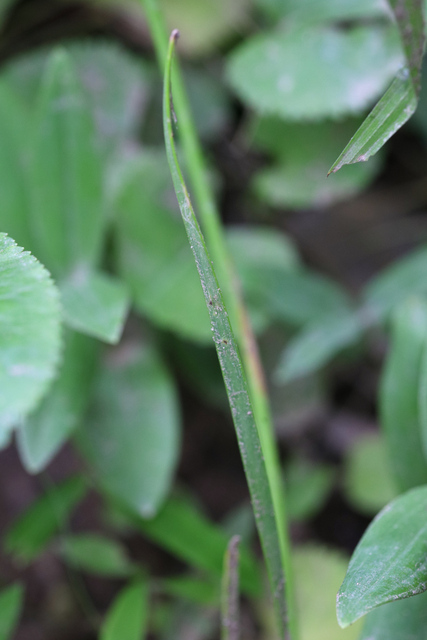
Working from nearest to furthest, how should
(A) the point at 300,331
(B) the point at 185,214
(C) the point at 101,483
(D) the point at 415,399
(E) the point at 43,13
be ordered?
(B) the point at 185,214 → (D) the point at 415,399 → (C) the point at 101,483 → (A) the point at 300,331 → (E) the point at 43,13

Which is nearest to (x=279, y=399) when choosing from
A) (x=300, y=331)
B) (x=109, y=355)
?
(x=300, y=331)

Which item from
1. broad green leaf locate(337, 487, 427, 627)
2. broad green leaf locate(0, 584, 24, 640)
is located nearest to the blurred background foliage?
broad green leaf locate(0, 584, 24, 640)

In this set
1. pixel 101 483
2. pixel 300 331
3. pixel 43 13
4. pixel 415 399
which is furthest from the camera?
pixel 43 13

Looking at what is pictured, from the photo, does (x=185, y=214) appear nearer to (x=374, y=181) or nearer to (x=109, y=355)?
(x=109, y=355)

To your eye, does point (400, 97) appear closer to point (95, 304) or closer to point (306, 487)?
point (95, 304)

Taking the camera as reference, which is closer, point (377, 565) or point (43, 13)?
point (377, 565)

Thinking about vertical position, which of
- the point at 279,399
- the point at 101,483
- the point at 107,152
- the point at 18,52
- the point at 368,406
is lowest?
the point at 368,406

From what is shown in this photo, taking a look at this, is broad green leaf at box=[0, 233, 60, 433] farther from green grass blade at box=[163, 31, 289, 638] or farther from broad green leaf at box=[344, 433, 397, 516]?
broad green leaf at box=[344, 433, 397, 516]

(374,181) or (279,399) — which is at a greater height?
(374,181)
